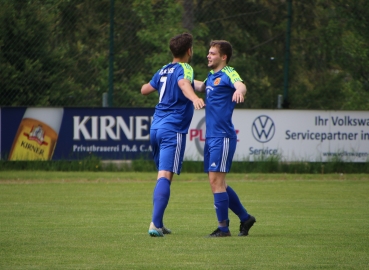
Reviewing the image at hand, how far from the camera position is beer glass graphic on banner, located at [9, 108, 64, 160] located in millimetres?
15719

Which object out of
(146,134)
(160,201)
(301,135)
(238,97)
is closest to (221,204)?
(160,201)

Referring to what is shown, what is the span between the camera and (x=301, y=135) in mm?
16328

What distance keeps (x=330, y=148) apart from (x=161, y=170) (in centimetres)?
968

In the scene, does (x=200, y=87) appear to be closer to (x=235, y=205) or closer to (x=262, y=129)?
(x=235, y=205)

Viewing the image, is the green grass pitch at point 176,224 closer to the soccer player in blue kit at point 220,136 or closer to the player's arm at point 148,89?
the soccer player in blue kit at point 220,136

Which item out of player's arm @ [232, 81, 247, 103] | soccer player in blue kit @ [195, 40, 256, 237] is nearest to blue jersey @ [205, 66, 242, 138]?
soccer player in blue kit @ [195, 40, 256, 237]

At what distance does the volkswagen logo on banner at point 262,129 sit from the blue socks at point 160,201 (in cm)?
904

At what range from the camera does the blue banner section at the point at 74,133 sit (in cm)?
1574

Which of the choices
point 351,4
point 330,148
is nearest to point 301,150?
point 330,148

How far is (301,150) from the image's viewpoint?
16.4 metres

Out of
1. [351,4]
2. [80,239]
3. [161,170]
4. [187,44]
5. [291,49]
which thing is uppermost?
[351,4]

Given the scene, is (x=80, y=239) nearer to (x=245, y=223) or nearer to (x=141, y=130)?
(x=245, y=223)

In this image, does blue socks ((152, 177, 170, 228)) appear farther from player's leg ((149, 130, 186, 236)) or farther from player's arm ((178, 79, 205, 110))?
player's arm ((178, 79, 205, 110))

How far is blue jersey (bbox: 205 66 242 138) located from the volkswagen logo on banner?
8876 millimetres
